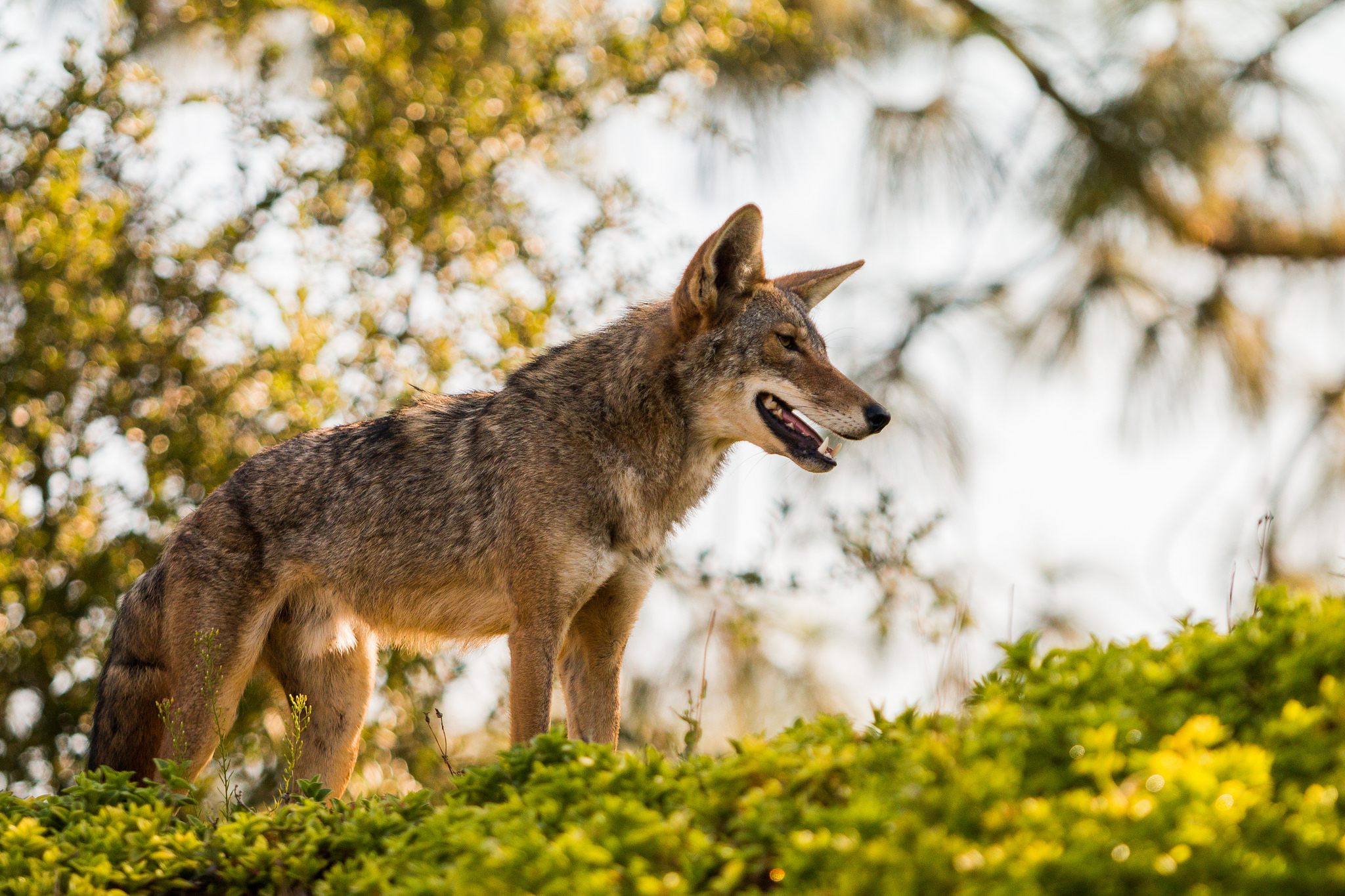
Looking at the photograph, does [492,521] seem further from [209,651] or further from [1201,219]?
[1201,219]

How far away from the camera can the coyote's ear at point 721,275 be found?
5508 mm

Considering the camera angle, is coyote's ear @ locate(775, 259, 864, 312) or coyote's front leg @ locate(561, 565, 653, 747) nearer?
coyote's front leg @ locate(561, 565, 653, 747)

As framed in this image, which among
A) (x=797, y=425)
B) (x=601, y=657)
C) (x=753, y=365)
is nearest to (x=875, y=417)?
(x=797, y=425)

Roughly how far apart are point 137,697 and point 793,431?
3105mm

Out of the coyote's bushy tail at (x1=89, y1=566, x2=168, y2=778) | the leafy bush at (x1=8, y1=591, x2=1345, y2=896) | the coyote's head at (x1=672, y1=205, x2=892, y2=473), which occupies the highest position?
the coyote's head at (x1=672, y1=205, x2=892, y2=473)

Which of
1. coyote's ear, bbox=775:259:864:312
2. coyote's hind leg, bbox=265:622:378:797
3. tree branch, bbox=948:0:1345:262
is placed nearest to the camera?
coyote's hind leg, bbox=265:622:378:797

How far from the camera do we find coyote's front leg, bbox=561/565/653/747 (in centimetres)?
543

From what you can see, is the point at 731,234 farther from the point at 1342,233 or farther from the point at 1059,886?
the point at 1342,233

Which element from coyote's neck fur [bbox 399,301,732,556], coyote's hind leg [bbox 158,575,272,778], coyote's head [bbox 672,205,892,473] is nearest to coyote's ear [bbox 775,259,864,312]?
coyote's head [bbox 672,205,892,473]

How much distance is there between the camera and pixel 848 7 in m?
10.8

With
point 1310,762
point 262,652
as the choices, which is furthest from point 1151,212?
point 1310,762

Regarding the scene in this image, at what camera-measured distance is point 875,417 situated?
17.7ft

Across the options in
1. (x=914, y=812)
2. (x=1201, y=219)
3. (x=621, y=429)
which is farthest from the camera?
(x=1201, y=219)

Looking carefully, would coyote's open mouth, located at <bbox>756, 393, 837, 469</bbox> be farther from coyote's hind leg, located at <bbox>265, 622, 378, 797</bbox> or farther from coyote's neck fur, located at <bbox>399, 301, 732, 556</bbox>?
coyote's hind leg, located at <bbox>265, 622, 378, 797</bbox>
